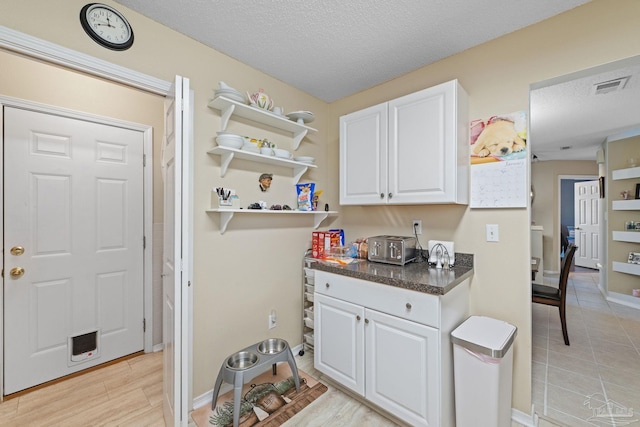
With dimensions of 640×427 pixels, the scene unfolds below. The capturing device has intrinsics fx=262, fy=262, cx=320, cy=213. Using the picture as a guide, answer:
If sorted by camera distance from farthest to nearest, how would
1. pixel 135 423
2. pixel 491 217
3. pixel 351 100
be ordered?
pixel 351 100 → pixel 491 217 → pixel 135 423

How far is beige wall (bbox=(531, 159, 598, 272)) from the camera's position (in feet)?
18.2

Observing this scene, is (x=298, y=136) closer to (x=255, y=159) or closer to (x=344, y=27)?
(x=255, y=159)

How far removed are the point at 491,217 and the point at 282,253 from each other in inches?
64.8

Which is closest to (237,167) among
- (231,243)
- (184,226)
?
(231,243)

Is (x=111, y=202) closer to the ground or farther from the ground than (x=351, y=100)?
closer to the ground

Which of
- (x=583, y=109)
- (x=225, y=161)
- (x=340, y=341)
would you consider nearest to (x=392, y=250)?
(x=340, y=341)

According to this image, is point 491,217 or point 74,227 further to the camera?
point 74,227

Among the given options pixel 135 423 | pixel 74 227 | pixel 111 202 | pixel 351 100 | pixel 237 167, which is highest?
pixel 351 100

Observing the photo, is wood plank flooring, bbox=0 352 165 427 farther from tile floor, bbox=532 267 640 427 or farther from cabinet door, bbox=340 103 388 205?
tile floor, bbox=532 267 640 427

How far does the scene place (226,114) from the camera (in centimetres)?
190

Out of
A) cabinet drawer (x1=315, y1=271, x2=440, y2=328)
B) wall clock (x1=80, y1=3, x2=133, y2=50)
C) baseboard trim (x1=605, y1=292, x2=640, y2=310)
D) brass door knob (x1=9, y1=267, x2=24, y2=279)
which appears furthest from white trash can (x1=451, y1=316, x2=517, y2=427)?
baseboard trim (x1=605, y1=292, x2=640, y2=310)

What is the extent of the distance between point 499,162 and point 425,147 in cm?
48

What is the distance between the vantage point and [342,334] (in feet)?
6.13

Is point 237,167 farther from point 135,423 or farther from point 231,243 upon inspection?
point 135,423
